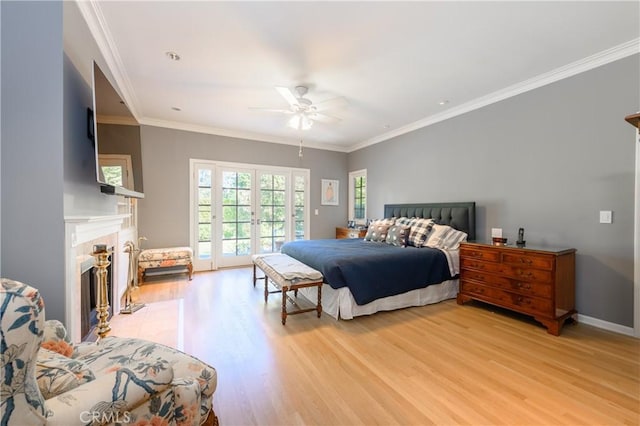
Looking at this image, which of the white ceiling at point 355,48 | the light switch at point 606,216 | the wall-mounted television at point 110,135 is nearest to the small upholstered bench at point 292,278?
the wall-mounted television at point 110,135

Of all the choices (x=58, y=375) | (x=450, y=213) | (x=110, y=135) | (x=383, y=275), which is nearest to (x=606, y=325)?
(x=450, y=213)

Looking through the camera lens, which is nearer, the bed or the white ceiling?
the white ceiling

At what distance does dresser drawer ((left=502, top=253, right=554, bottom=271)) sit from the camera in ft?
8.09

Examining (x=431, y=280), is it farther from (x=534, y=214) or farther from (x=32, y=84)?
(x=32, y=84)

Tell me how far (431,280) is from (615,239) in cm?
170

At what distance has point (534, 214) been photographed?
121 inches

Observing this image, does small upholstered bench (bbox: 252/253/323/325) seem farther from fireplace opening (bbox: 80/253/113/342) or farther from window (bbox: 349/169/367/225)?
window (bbox: 349/169/367/225)

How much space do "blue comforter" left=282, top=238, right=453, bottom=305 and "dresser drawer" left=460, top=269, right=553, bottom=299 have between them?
285 millimetres

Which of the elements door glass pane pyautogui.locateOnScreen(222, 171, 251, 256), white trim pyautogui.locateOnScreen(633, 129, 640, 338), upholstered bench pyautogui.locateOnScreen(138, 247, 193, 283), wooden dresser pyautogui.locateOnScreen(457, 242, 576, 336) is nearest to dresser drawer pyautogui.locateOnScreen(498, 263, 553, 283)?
wooden dresser pyautogui.locateOnScreen(457, 242, 576, 336)

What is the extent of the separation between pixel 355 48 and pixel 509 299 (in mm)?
2945

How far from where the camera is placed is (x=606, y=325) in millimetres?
2537

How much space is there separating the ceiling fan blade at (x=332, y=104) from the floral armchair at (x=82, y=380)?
9.81 ft

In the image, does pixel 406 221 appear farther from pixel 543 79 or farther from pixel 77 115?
pixel 77 115

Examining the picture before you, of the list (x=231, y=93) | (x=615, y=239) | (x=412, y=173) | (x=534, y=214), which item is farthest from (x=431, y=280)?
(x=231, y=93)
